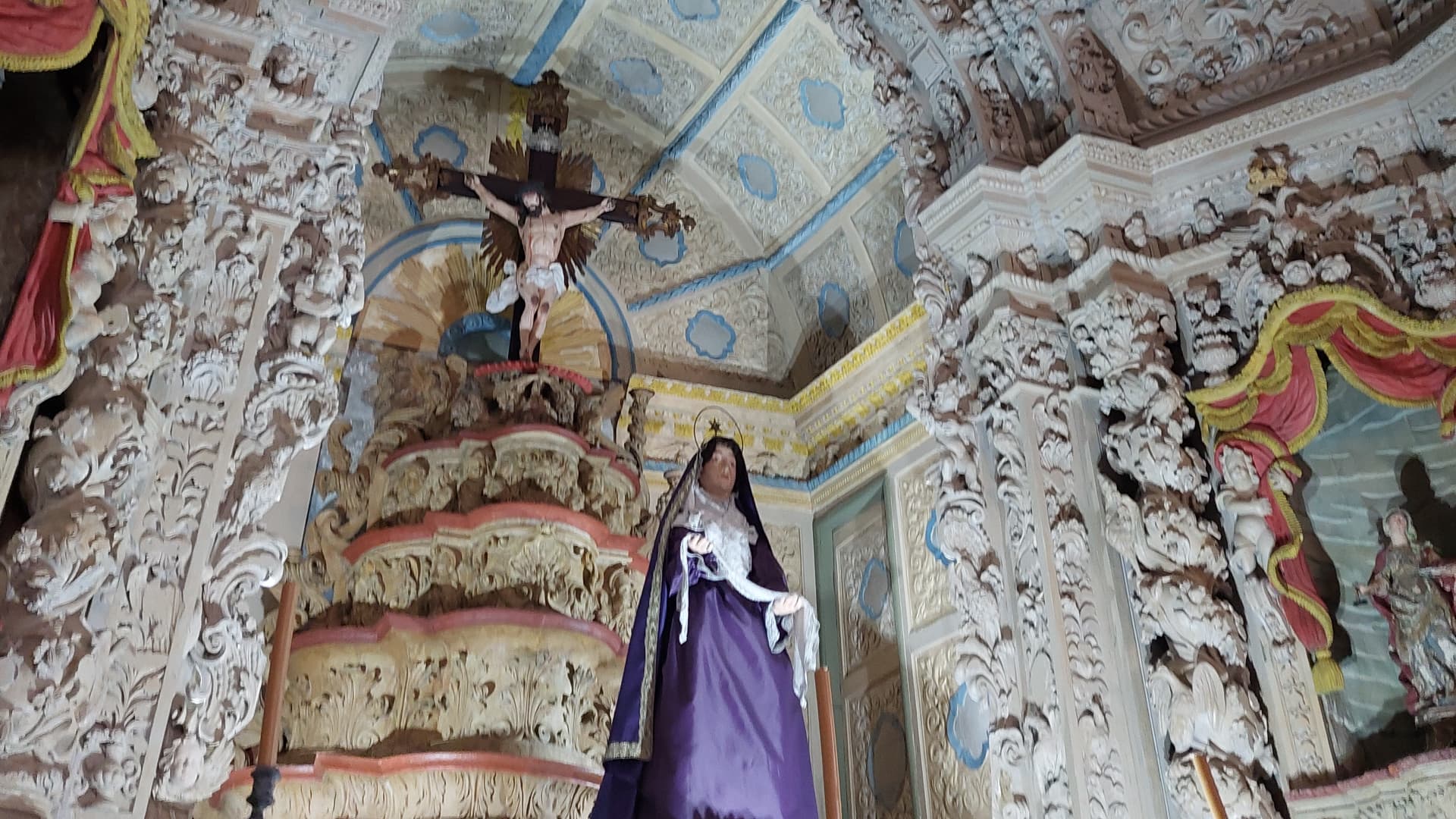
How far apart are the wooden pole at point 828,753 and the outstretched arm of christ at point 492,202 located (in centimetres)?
358

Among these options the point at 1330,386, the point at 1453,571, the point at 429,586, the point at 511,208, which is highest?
the point at 511,208

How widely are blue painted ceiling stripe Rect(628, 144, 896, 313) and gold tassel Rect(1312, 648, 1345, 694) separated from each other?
3.65 m

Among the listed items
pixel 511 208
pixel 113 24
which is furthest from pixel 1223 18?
pixel 113 24

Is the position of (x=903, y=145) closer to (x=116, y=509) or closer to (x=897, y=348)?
(x=897, y=348)

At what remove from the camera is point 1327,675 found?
12.5ft

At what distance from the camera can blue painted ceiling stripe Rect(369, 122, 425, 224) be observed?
6.84 metres

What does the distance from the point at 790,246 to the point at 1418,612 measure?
14.7 feet

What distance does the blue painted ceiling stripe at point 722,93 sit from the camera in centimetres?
659

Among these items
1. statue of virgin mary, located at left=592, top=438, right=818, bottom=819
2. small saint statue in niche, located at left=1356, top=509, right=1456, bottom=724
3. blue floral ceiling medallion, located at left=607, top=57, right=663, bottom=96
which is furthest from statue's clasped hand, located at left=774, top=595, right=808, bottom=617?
blue floral ceiling medallion, located at left=607, top=57, right=663, bottom=96

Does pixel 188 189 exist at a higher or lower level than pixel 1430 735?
higher

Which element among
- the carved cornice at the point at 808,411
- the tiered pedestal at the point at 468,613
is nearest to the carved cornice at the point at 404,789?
the tiered pedestal at the point at 468,613

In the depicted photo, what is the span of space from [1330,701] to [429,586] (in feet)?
11.5

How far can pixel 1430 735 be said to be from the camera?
353 centimetres

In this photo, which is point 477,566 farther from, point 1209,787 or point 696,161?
point 696,161
